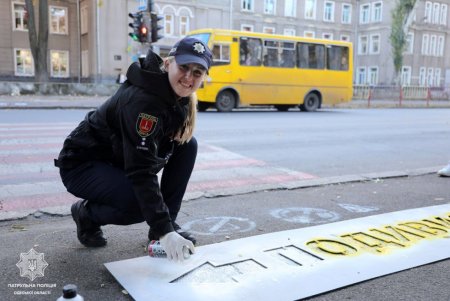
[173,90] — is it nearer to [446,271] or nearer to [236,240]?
[236,240]

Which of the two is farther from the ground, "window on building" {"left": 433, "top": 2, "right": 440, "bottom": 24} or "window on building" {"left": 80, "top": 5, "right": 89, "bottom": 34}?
"window on building" {"left": 433, "top": 2, "right": 440, "bottom": 24}

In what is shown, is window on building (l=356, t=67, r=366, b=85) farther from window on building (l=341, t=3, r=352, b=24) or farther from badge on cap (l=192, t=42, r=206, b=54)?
badge on cap (l=192, t=42, r=206, b=54)

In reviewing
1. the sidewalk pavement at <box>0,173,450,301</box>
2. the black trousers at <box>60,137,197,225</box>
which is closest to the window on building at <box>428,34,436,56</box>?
the sidewalk pavement at <box>0,173,450,301</box>

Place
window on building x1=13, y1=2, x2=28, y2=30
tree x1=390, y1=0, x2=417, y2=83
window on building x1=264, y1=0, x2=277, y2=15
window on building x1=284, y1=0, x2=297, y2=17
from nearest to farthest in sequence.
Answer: window on building x1=13, y1=2, x2=28, y2=30, tree x1=390, y1=0, x2=417, y2=83, window on building x1=264, y1=0, x2=277, y2=15, window on building x1=284, y1=0, x2=297, y2=17

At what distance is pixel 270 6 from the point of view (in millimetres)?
41750

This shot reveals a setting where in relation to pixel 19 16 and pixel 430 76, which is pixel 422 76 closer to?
pixel 430 76

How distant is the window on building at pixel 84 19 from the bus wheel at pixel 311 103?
20772 mm

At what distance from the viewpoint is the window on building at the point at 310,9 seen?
44031 millimetres

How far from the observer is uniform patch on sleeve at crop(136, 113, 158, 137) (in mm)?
2459

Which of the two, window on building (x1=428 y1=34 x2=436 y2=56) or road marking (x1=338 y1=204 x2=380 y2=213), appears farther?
window on building (x1=428 y1=34 x2=436 y2=56)

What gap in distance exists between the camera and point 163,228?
8.19 ft

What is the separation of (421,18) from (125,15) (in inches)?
1164

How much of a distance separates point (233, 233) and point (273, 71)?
1571 centimetres

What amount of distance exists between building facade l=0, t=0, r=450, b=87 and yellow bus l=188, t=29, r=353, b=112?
28.9 ft
